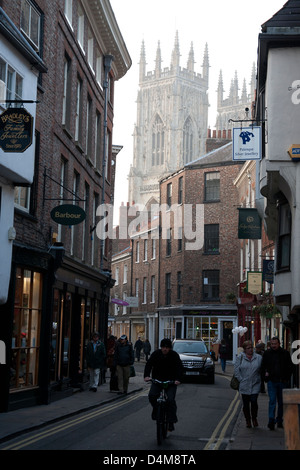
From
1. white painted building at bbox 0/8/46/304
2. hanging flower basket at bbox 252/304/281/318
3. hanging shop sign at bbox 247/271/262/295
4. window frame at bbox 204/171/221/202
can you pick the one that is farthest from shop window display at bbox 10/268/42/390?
window frame at bbox 204/171/221/202

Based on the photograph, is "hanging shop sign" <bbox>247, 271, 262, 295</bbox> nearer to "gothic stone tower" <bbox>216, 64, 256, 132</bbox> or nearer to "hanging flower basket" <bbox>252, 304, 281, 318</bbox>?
"hanging flower basket" <bbox>252, 304, 281, 318</bbox>

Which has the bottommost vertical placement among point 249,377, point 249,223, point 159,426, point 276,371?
point 159,426

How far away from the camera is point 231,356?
49031 mm

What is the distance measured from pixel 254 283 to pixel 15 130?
19.9m

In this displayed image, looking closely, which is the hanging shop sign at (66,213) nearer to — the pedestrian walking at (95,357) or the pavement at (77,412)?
the pavement at (77,412)

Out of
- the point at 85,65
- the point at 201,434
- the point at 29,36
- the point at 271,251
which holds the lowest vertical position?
the point at 201,434

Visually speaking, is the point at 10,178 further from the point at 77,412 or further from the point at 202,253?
the point at 202,253

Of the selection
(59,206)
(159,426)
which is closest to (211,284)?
(59,206)

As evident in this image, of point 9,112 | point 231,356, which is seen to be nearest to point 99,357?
point 9,112

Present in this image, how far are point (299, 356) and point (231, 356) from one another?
3149 cm

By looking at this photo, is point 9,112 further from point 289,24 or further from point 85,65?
point 85,65

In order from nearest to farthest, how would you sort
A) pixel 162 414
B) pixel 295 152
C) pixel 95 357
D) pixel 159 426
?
1. pixel 159 426
2. pixel 162 414
3. pixel 295 152
4. pixel 95 357

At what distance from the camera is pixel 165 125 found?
132 meters

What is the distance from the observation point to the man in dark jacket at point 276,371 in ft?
47.2
